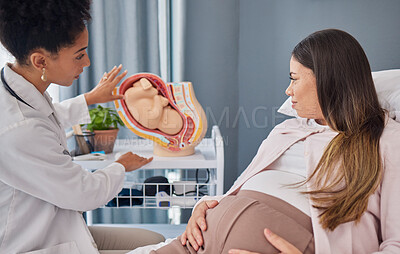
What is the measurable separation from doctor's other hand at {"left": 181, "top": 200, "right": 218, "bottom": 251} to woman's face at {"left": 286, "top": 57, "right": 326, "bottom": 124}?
1.21 feet

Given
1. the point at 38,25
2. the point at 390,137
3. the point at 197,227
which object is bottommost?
the point at 197,227

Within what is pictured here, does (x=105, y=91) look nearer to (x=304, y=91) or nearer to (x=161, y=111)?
(x=161, y=111)

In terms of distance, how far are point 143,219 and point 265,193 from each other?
4.62 feet

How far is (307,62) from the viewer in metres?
0.99

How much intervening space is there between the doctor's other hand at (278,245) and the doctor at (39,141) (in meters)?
0.41

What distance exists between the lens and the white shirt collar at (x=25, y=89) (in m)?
0.90

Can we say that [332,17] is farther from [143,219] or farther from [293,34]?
[143,219]

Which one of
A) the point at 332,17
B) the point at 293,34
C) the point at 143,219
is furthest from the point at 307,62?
the point at 143,219

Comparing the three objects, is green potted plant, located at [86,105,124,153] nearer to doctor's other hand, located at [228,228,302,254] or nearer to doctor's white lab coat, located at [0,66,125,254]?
doctor's white lab coat, located at [0,66,125,254]

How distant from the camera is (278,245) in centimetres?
80

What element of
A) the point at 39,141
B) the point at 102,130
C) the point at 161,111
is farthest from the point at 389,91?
the point at 102,130

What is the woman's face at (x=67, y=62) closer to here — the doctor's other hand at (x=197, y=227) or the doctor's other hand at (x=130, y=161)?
the doctor's other hand at (x=130, y=161)

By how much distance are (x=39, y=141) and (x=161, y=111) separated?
69cm

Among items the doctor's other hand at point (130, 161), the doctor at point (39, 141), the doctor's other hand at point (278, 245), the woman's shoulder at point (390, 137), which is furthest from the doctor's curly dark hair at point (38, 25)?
the woman's shoulder at point (390, 137)
